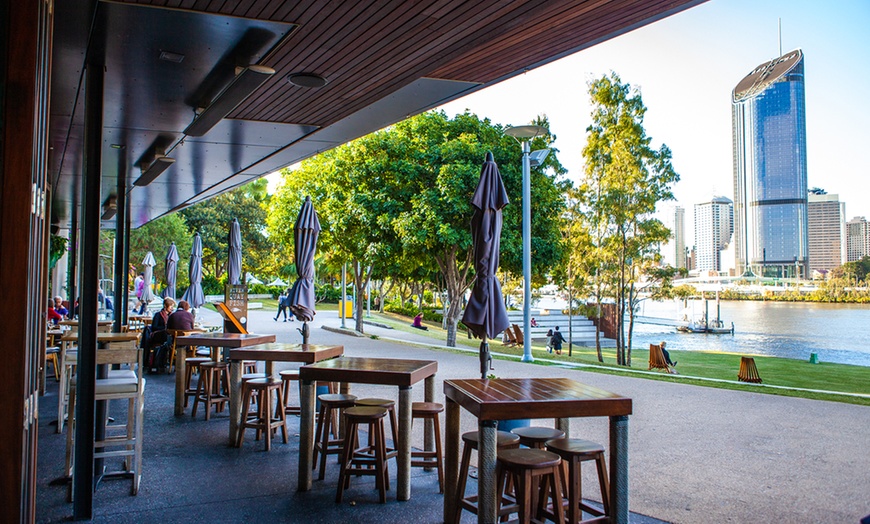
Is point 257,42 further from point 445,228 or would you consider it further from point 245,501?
point 445,228

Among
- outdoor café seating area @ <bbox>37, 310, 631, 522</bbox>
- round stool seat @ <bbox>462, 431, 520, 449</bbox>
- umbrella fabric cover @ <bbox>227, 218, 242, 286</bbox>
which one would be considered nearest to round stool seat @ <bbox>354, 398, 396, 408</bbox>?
outdoor café seating area @ <bbox>37, 310, 631, 522</bbox>

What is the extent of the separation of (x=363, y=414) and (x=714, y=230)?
9604 cm

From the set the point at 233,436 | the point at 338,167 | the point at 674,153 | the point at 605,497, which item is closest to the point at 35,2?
the point at 605,497

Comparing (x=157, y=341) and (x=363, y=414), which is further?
(x=157, y=341)

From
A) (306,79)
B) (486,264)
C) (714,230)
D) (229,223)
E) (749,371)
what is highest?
(714,230)

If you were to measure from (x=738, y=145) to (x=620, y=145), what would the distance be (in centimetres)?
8272

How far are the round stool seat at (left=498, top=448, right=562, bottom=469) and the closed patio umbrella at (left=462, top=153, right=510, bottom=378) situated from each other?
121cm

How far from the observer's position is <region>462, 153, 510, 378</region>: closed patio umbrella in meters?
4.76

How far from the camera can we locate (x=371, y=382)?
15.3 feet

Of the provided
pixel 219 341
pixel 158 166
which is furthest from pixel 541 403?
pixel 158 166

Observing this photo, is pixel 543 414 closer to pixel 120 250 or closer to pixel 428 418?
pixel 428 418

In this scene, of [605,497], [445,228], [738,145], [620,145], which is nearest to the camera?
[605,497]

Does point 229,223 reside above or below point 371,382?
above

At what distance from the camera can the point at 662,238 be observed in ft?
62.8
